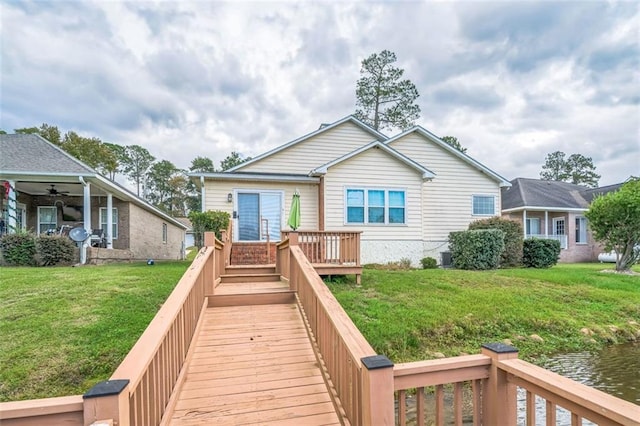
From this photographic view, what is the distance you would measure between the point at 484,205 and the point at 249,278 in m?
11.8

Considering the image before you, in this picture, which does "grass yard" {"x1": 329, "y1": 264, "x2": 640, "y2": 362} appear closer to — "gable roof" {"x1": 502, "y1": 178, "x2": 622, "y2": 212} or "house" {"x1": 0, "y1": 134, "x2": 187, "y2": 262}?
"gable roof" {"x1": 502, "y1": 178, "x2": 622, "y2": 212}

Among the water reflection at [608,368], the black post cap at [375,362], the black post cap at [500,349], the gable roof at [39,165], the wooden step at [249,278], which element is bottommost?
the water reflection at [608,368]

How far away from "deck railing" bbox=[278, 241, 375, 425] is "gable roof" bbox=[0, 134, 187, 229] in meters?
10.5

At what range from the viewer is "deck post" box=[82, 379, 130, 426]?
164cm

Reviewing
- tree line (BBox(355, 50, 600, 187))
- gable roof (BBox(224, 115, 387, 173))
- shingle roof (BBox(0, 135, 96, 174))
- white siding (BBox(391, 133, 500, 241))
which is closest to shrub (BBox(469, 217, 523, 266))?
white siding (BBox(391, 133, 500, 241))

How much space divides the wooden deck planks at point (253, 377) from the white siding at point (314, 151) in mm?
9078

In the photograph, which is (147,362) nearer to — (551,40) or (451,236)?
(551,40)

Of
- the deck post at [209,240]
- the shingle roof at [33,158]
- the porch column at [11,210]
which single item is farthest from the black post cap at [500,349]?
the porch column at [11,210]

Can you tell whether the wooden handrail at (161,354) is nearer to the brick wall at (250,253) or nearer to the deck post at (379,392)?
the deck post at (379,392)

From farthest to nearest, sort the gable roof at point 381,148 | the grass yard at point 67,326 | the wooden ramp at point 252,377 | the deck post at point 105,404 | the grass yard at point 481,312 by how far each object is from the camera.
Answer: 1. the gable roof at point 381,148
2. the grass yard at point 481,312
3. the grass yard at point 67,326
4. the wooden ramp at point 252,377
5. the deck post at point 105,404

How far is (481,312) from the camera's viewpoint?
6582mm

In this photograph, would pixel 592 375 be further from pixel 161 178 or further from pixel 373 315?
pixel 161 178

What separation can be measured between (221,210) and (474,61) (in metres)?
10.7

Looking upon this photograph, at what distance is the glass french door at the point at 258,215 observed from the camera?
1169 cm
